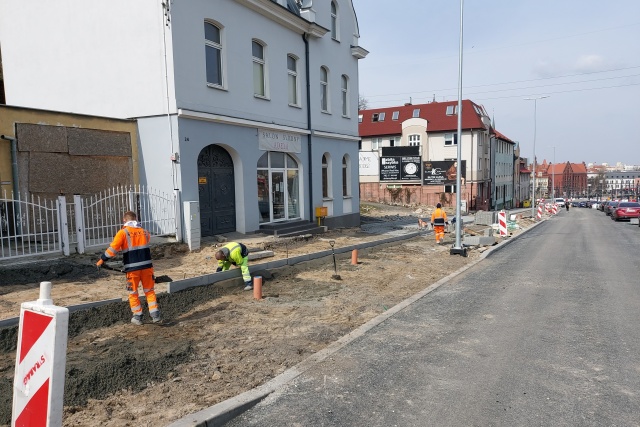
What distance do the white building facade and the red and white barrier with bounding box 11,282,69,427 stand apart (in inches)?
396

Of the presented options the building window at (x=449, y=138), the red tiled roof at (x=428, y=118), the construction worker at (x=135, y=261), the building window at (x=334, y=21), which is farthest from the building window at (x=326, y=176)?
the building window at (x=449, y=138)

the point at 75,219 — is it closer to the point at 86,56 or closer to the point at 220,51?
the point at 86,56

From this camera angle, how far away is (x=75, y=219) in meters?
10.6

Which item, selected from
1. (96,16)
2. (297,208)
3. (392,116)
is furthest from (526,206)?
(96,16)

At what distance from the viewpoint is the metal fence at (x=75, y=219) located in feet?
32.4

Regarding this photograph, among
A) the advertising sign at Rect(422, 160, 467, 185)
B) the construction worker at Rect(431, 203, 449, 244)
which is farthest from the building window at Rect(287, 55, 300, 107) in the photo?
the advertising sign at Rect(422, 160, 467, 185)

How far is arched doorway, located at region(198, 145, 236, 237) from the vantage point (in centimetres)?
1409

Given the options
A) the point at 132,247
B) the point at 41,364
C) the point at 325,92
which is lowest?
the point at 41,364

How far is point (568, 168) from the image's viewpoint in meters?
150

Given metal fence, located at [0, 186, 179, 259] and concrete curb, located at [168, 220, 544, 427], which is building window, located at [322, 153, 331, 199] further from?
concrete curb, located at [168, 220, 544, 427]

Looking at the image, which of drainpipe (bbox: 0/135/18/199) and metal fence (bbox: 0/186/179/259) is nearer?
metal fence (bbox: 0/186/179/259)

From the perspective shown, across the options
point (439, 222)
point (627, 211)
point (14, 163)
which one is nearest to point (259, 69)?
point (14, 163)

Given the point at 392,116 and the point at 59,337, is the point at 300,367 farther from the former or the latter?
the point at 392,116

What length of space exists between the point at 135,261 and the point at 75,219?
450 centimetres
